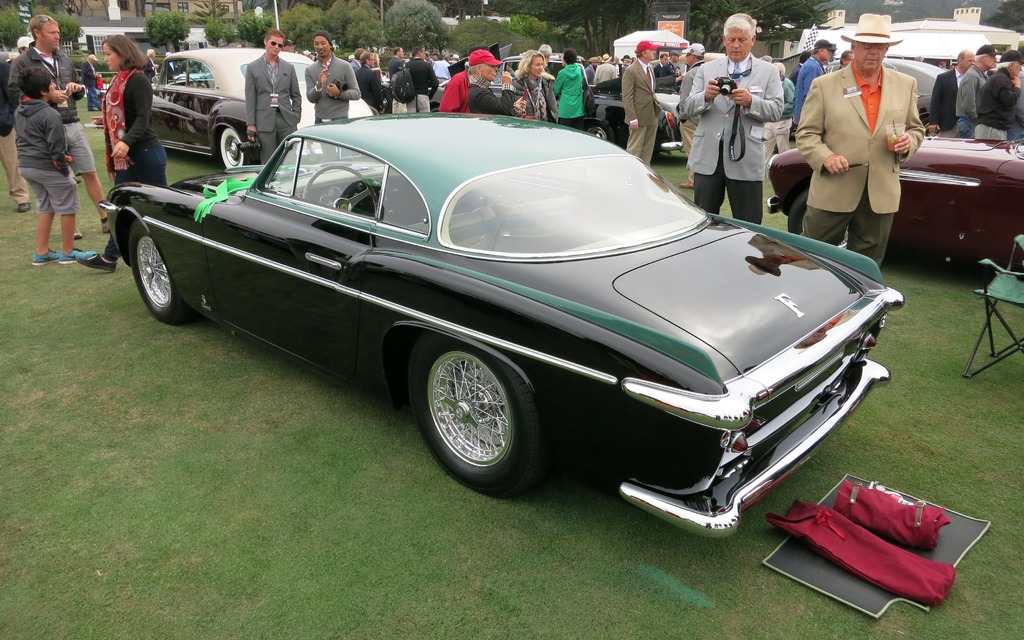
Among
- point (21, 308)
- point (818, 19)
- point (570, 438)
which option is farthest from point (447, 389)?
point (818, 19)

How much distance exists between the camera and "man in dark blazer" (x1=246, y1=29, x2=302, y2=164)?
25.5ft

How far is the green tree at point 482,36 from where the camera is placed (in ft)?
181

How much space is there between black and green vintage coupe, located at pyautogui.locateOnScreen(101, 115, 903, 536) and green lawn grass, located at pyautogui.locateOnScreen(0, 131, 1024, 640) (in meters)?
0.33

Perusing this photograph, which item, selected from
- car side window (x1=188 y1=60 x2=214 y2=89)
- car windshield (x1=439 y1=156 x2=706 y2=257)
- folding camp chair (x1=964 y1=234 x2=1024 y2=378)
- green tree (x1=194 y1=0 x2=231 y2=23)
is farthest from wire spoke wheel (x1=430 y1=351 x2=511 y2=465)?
green tree (x1=194 y1=0 x2=231 y2=23)

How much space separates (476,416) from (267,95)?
5931mm

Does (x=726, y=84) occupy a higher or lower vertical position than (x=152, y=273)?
higher

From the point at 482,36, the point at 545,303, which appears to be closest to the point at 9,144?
the point at 545,303

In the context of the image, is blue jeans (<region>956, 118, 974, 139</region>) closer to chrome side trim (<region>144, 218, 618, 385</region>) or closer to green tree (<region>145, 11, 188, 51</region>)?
chrome side trim (<region>144, 218, 618, 385</region>)

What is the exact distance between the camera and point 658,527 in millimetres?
3016

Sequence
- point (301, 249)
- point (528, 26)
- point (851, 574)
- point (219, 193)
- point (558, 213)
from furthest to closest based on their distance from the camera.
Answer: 1. point (528, 26)
2. point (219, 193)
3. point (301, 249)
4. point (558, 213)
5. point (851, 574)

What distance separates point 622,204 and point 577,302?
3.04ft

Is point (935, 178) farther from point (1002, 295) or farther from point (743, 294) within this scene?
point (743, 294)

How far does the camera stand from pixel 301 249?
3664mm

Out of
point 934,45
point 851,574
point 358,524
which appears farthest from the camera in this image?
point 934,45
